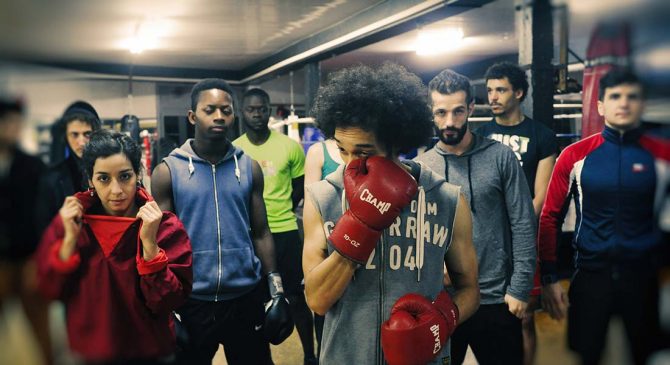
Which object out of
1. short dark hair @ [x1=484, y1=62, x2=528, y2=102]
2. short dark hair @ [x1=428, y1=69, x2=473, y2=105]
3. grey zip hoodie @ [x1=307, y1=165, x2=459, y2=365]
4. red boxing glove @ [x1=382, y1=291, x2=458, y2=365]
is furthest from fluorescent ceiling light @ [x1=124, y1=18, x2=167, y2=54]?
short dark hair @ [x1=484, y1=62, x2=528, y2=102]

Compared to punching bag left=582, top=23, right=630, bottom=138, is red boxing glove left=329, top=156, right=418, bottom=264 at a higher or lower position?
lower

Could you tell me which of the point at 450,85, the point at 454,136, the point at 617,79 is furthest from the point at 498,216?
the point at 617,79

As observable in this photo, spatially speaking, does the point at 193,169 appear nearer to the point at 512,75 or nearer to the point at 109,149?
the point at 109,149

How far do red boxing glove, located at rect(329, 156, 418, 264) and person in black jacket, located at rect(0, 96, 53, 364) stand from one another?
16.8 inches

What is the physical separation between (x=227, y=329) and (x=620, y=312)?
1.07m

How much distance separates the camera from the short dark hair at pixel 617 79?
1.40 ft

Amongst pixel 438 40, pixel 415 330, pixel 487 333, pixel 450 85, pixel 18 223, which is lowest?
pixel 487 333

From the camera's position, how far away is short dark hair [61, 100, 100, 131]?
540mm

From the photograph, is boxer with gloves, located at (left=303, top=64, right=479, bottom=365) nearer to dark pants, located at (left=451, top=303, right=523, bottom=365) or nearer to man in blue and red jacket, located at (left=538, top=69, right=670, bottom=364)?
man in blue and red jacket, located at (left=538, top=69, right=670, bottom=364)

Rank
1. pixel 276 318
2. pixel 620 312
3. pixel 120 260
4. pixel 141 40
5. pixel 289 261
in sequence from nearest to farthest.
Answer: pixel 620 312 → pixel 120 260 → pixel 141 40 → pixel 276 318 → pixel 289 261

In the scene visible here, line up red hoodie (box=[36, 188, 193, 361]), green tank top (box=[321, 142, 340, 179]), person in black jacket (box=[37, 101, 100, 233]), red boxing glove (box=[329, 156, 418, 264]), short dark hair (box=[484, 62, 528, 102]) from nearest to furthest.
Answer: person in black jacket (box=[37, 101, 100, 233]) → red hoodie (box=[36, 188, 193, 361]) → red boxing glove (box=[329, 156, 418, 264]) → short dark hair (box=[484, 62, 528, 102]) → green tank top (box=[321, 142, 340, 179])

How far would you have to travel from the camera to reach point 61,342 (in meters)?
0.51

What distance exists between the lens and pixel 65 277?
2.01 ft

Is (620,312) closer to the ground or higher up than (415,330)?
higher up
